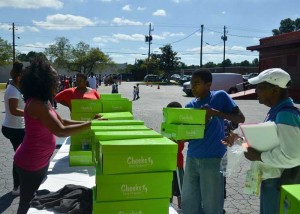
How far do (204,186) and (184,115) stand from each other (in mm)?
798

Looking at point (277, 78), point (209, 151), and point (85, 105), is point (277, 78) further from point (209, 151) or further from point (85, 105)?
point (85, 105)

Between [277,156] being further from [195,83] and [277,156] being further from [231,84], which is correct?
[231,84]

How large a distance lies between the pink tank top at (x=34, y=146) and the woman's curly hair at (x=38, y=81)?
90mm

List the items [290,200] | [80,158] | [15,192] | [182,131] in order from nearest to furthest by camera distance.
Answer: [290,200] → [182,131] → [80,158] → [15,192]

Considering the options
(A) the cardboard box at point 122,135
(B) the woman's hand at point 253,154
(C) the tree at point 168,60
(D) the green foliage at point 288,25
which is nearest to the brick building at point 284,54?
(B) the woman's hand at point 253,154

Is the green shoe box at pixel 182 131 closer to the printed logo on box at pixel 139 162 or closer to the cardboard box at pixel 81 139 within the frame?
the printed logo on box at pixel 139 162

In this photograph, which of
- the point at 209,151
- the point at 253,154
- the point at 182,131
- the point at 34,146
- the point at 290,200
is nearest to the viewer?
the point at 290,200

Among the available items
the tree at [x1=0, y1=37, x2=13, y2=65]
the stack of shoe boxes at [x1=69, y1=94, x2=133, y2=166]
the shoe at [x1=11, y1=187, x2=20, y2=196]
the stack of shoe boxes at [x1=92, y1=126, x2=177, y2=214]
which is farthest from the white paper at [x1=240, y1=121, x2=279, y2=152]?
the tree at [x1=0, y1=37, x2=13, y2=65]

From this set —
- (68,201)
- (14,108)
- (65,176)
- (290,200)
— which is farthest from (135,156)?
(14,108)

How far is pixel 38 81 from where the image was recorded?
2.71 m

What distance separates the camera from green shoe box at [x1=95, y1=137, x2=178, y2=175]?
1855mm

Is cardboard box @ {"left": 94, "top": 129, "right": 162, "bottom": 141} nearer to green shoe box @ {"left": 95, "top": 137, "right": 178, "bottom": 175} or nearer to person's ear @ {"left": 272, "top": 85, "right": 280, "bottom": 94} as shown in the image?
green shoe box @ {"left": 95, "top": 137, "right": 178, "bottom": 175}

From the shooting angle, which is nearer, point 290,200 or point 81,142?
point 290,200

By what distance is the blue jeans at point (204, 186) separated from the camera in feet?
10.1
